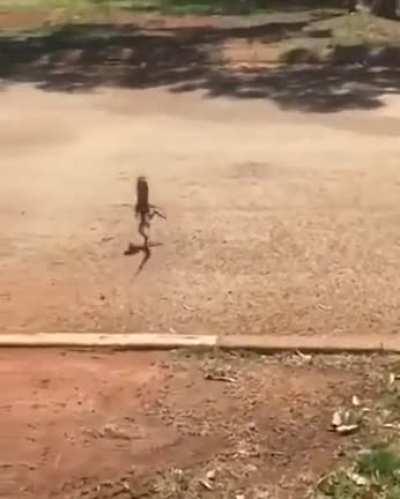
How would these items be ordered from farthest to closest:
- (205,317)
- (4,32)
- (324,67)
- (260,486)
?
(4,32) → (324,67) → (205,317) → (260,486)

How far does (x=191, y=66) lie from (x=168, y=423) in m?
9.21

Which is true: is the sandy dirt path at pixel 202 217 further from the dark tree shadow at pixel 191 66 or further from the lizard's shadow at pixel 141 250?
the dark tree shadow at pixel 191 66

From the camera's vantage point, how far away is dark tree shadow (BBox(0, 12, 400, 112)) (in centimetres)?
1259

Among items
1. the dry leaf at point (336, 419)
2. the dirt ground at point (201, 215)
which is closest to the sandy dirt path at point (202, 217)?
the dirt ground at point (201, 215)

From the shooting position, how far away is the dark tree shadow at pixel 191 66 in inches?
496

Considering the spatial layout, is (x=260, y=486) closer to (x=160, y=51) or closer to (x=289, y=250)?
(x=289, y=250)

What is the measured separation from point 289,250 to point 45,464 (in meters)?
3.03

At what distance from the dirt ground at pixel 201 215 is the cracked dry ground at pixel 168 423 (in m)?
0.68

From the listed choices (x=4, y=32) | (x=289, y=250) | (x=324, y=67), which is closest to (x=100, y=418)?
(x=289, y=250)

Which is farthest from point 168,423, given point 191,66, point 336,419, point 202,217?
point 191,66

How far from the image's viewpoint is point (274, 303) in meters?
6.79

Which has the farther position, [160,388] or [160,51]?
[160,51]

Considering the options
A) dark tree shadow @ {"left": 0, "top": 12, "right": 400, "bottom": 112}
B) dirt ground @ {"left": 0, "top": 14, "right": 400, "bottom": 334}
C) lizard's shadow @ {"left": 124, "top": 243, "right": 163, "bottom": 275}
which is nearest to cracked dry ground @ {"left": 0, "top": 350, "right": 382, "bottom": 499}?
dirt ground @ {"left": 0, "top": 14, "right": 400, "bottom": 334}

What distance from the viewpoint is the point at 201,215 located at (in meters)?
8.46
